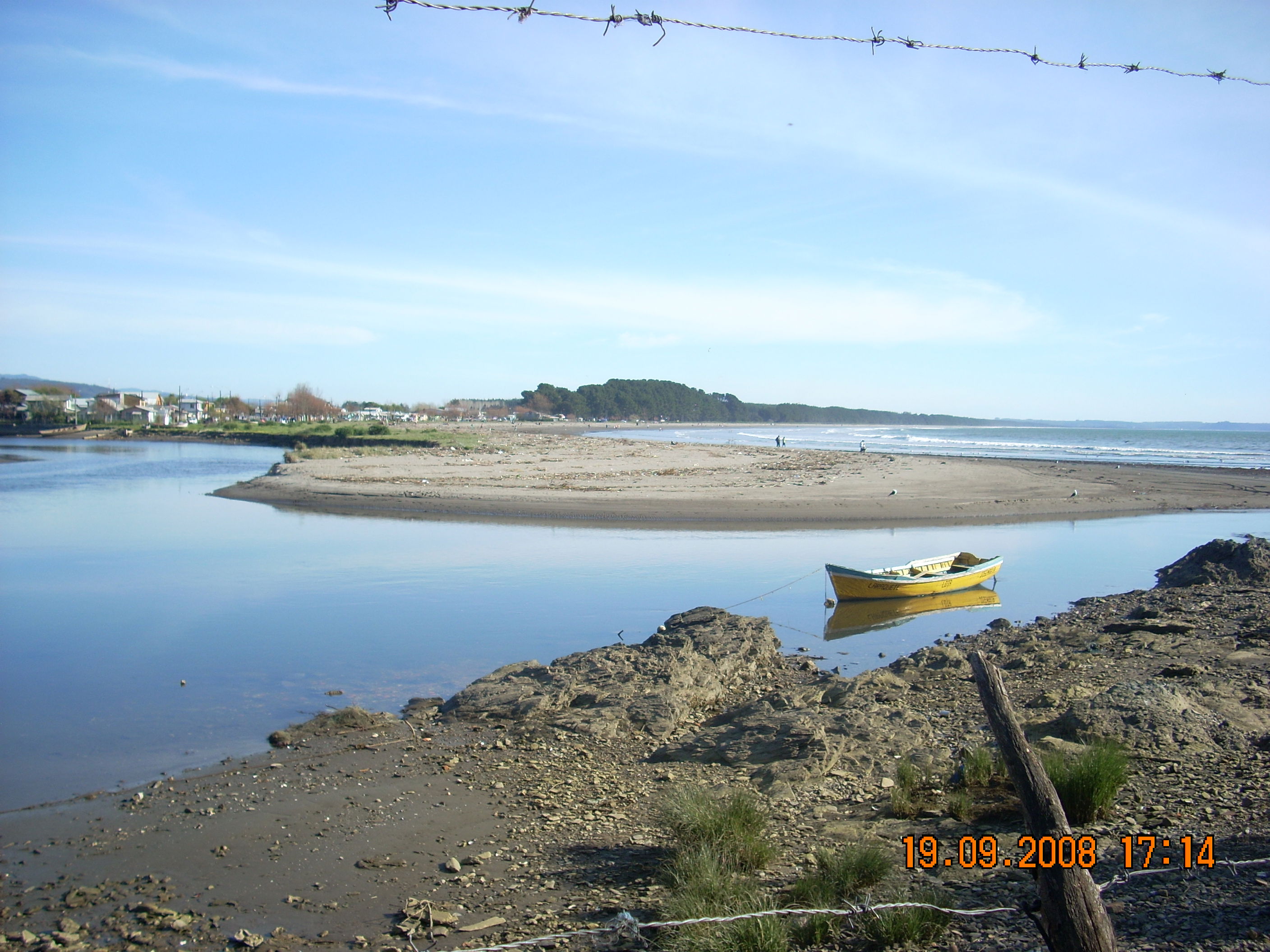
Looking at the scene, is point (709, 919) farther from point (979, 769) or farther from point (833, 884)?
point (979, 769)

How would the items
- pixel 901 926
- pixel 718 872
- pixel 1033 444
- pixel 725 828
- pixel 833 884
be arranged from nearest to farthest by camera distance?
pixel 901 926
pixel 833 884
pixel 718 872
pixel 725 828
pixel 1033 444

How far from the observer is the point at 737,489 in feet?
126

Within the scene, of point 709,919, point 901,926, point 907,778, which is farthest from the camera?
point 907,778

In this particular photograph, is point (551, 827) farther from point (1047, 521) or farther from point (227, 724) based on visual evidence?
point (1047, 521)

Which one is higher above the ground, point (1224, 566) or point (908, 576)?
point (1224, 566)

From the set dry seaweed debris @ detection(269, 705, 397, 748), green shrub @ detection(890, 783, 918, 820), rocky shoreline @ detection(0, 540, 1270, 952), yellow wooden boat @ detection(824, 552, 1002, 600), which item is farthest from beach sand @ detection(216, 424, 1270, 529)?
green shrub @ detection(890, 783, 918, 820)

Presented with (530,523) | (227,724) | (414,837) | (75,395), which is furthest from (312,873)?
(75,395)

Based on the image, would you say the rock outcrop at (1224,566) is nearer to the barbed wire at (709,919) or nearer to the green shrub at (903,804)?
the green shrub at (903,804)

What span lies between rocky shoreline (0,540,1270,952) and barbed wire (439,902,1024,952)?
0.39 feet

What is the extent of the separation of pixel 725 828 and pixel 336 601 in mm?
13708

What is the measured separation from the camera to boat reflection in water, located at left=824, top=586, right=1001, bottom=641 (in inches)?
634

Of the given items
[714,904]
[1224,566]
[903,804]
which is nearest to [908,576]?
[1224,566]

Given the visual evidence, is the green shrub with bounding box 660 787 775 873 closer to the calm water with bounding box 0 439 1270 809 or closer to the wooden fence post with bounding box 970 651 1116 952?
the wooden fence post with bounding box 970 651 1116 952

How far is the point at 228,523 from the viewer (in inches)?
1196
